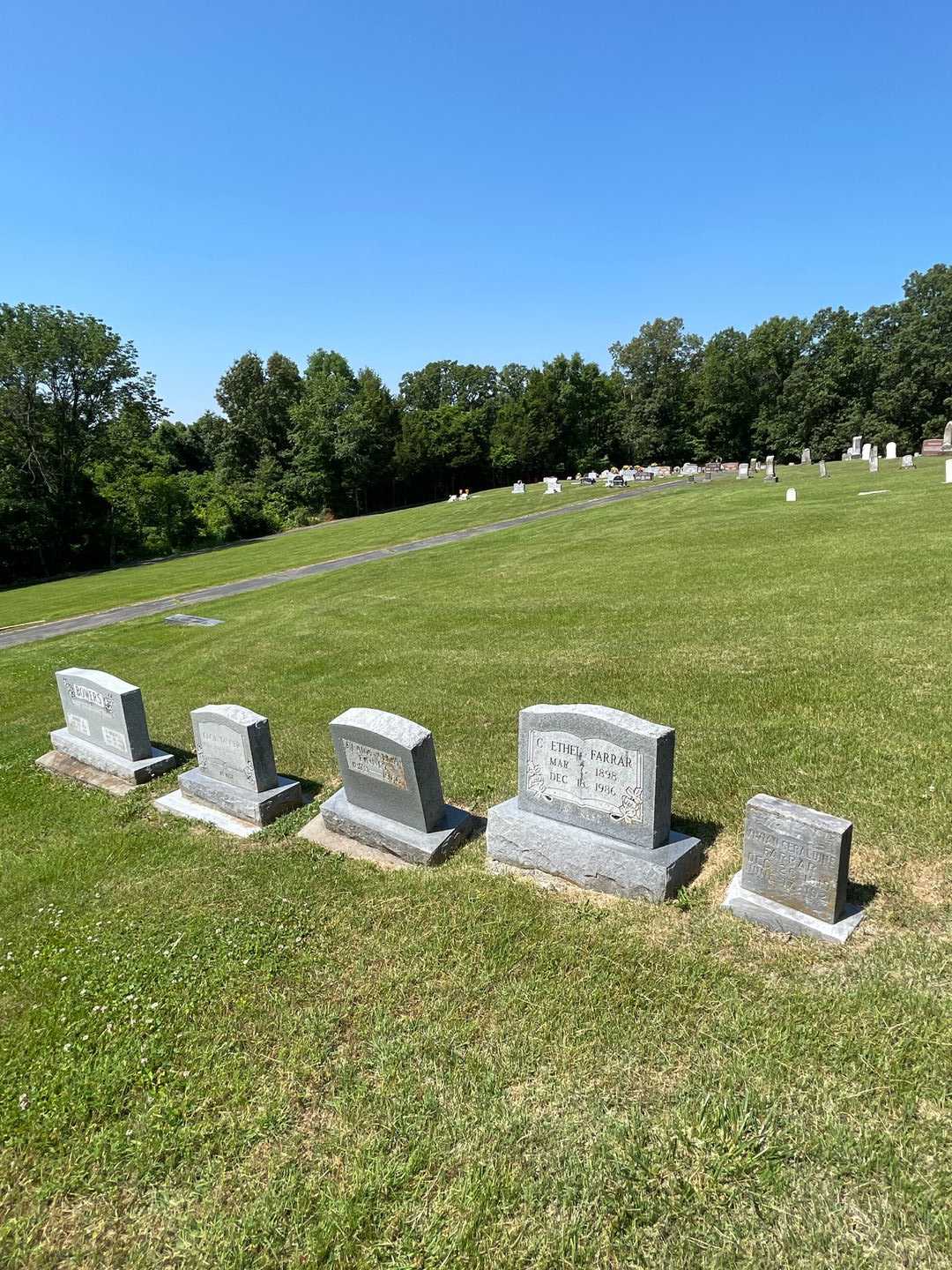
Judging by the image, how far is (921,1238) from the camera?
2.39 meters

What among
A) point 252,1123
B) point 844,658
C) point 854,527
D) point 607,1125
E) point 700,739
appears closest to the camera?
point 607,1125

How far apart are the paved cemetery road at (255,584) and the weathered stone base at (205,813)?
12412 millimetres

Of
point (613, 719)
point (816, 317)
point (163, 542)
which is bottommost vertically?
point (163, 542)

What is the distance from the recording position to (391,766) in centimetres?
527

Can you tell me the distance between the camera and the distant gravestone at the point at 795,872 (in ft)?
12.4

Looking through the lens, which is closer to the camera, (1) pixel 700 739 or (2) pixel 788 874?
(2) pixel 788 874

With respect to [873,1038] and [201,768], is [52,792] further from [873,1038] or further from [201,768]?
[873,1038]

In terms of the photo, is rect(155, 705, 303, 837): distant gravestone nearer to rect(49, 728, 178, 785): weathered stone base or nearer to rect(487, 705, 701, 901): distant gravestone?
rect(49, 728, 178, 785): weathered stone base

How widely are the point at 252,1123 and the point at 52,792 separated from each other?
223 inches

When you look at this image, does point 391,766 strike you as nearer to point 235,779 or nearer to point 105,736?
point 235,779

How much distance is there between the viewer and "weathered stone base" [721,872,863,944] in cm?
383

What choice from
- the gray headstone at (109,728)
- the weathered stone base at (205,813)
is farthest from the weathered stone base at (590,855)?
the gray headstone at (109,728)

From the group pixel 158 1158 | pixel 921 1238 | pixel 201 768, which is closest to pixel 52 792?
pixel 201 768

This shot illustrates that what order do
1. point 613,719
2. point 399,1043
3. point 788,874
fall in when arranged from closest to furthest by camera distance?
1. point 399,1043
2. point 788,874
3. point 613,719
